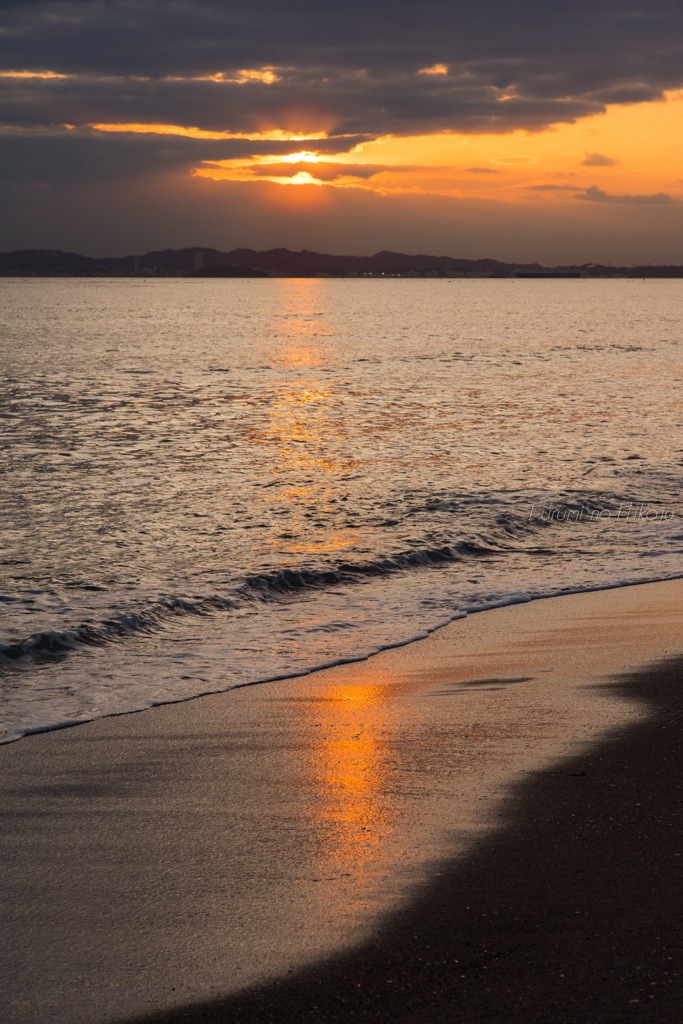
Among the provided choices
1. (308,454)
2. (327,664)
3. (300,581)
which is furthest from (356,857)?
(308,454)

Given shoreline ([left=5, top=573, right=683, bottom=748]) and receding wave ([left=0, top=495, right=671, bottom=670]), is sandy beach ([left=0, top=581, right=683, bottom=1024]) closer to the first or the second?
shoreline ([left=5, top=573, right=683, bottom=748])

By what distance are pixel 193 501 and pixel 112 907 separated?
11326 millimetres

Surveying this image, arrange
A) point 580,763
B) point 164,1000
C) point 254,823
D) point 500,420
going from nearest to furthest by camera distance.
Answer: point 164,1000
point 254,823
point 580,763
point 500,420

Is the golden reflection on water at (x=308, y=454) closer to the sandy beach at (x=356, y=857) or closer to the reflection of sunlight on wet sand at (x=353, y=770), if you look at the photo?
the reflection of sunlight on wet sand at (x=353, y=770)

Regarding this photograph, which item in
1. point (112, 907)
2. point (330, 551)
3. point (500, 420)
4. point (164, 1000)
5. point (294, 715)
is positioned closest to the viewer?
point (164, 1000)

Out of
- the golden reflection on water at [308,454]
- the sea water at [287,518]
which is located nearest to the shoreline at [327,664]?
the sea water at [287,518]

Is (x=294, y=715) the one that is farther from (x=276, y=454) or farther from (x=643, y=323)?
(x=643, y=323)

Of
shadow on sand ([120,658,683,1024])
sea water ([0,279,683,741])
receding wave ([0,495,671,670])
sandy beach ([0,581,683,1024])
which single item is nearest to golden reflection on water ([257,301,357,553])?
sea water ([0,279,683,741])

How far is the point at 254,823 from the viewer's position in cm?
445

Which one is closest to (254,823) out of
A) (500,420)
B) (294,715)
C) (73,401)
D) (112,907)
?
(112,907)

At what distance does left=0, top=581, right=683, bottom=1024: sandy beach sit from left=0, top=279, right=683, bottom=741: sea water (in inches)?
49.5

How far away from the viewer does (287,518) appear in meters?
13.8

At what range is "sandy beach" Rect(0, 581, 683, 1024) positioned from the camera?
319 centimetres

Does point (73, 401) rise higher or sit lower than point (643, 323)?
lower
